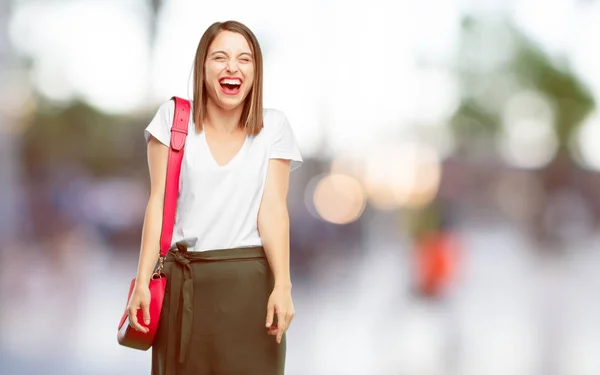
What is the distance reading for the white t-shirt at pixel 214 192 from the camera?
7.54 ft

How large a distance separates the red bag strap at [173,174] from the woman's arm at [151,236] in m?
0.02

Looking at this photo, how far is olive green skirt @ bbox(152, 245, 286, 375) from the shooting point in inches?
90.7

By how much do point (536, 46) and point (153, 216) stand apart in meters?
21.4

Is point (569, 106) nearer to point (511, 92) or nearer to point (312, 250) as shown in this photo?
point (511, 92)

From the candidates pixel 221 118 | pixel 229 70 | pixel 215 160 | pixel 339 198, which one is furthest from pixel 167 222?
pixel 339 198

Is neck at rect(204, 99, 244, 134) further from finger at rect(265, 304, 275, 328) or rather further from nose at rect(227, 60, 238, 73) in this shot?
finger at rect(265, 304, 275, 328)

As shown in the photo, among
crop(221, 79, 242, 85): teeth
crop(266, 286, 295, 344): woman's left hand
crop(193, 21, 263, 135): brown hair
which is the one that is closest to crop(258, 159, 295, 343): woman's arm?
crop(266, 286, 295, 344): woman's left hand

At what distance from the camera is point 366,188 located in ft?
74.0

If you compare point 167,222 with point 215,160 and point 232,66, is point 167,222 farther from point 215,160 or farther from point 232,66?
point 232,66

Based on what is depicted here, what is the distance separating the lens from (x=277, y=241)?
2.34m

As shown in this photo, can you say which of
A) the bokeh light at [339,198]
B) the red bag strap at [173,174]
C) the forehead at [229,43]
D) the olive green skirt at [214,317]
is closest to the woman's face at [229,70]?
the forehead at [229,43]

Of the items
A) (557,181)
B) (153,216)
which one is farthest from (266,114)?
(557,181)

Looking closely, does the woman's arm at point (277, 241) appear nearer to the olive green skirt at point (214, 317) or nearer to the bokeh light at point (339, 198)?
the olive green skirt at point (214, 317)

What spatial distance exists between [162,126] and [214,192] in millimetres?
218
